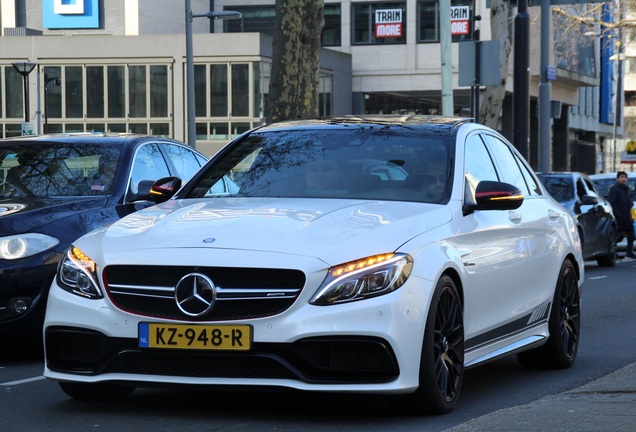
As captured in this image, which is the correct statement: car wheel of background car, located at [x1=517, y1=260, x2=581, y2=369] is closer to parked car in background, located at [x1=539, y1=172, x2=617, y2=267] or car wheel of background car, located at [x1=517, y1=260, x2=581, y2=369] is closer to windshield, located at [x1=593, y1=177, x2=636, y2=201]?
parked car in background, located at [x1=539, y1=172, x2=617, y2=267]

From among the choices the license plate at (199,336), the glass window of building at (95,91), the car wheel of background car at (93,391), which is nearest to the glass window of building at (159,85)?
the glass window of building at (95,91)

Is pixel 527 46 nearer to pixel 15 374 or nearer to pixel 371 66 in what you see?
pixel 15 374

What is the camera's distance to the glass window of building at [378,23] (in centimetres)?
5975

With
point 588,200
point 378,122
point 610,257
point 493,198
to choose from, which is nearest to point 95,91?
point 610,257

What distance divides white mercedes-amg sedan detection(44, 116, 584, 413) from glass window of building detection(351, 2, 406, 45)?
52.6m

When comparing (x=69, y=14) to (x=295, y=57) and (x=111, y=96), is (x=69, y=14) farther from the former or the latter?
(x=295, y=57)

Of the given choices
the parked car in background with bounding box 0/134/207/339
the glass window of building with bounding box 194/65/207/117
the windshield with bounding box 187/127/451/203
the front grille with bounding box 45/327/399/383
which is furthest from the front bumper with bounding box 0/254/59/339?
the glass window of building with bounding box 194/65/207/117

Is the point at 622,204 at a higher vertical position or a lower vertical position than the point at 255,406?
lower

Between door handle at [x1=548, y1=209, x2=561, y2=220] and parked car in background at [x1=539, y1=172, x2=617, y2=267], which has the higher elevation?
door handle at [x1=548, y1=209, x2=561, y2=220]

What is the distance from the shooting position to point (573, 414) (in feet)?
20.5

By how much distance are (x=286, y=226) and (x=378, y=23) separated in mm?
54781

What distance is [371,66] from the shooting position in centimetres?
6034

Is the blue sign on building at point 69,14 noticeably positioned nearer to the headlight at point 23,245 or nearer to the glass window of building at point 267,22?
the glass window of building at point 267,22

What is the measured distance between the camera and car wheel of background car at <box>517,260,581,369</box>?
862cm
